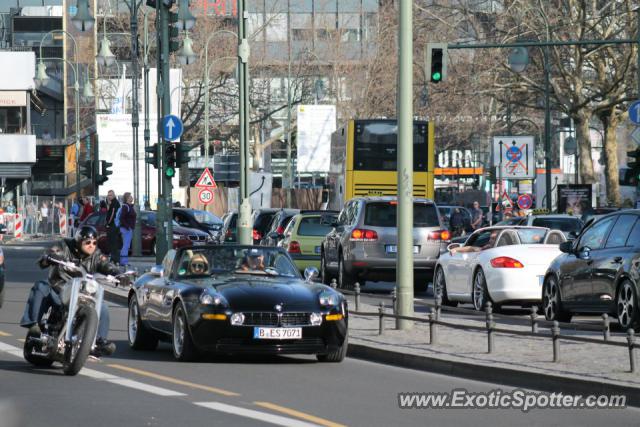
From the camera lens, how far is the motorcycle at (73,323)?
46.9ft

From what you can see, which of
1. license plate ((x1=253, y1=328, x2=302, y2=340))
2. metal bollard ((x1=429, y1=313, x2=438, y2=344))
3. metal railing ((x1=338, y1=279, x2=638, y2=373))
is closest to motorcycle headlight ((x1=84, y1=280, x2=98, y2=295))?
license plate ((x1=253, y1=328, x2=302, y2=340))

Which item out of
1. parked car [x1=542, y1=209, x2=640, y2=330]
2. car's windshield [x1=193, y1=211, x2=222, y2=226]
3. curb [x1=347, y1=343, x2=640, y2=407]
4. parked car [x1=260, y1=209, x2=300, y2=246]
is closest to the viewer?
curb [x1=347, y1=343, x2=640, y2=407]

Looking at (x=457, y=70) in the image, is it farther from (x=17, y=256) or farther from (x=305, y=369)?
(x=305, y=369)

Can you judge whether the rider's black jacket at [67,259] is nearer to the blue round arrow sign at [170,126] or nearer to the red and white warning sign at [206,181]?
the blue round arrow sign at [170,126]

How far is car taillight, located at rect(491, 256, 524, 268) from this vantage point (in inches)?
941

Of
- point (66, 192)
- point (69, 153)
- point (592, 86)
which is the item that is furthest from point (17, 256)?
point (69, 153)

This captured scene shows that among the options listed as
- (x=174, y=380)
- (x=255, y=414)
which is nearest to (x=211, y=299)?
(x=174, y=380)

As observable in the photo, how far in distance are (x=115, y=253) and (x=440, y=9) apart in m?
22.9

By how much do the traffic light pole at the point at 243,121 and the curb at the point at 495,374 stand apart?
1155 centimetres

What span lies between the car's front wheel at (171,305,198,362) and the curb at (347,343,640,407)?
2.16 m

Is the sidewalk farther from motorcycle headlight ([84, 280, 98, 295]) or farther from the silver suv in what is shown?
the silver suv

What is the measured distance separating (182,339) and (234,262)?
1401mm

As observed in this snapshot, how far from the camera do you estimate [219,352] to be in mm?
15742

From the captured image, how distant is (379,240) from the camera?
30.9 metres
